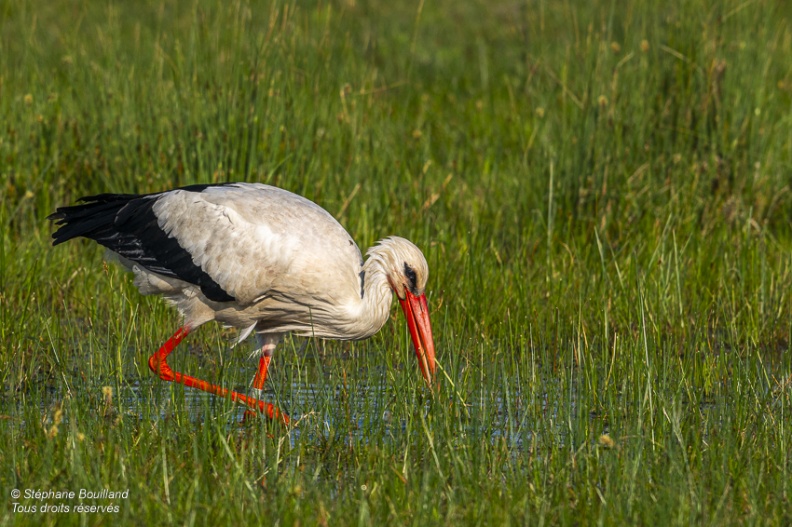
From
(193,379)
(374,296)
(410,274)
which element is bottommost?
(193,379)

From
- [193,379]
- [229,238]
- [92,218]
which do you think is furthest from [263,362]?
[92,218]

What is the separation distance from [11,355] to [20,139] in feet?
7.54

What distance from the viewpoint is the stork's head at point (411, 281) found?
498 centimetres

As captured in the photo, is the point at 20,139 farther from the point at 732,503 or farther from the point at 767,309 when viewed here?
the point at 732,503

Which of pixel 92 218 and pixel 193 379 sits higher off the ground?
pixel 92 218

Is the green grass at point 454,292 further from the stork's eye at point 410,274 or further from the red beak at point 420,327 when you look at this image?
the stork's eye at point 410,274

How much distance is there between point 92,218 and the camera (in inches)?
218

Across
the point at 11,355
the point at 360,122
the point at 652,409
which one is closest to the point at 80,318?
the point at 11,355

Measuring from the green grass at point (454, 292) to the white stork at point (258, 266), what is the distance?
0.18 m

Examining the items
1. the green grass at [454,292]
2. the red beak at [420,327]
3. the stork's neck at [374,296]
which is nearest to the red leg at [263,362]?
the green grass at [454,292]

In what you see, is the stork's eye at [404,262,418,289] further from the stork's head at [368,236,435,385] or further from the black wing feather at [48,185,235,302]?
the black wing feather at [48,185,235,302]

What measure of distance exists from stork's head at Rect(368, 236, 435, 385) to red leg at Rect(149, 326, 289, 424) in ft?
2.18

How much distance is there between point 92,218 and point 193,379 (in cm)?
108

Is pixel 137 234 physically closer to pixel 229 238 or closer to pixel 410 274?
pixel 229 238
